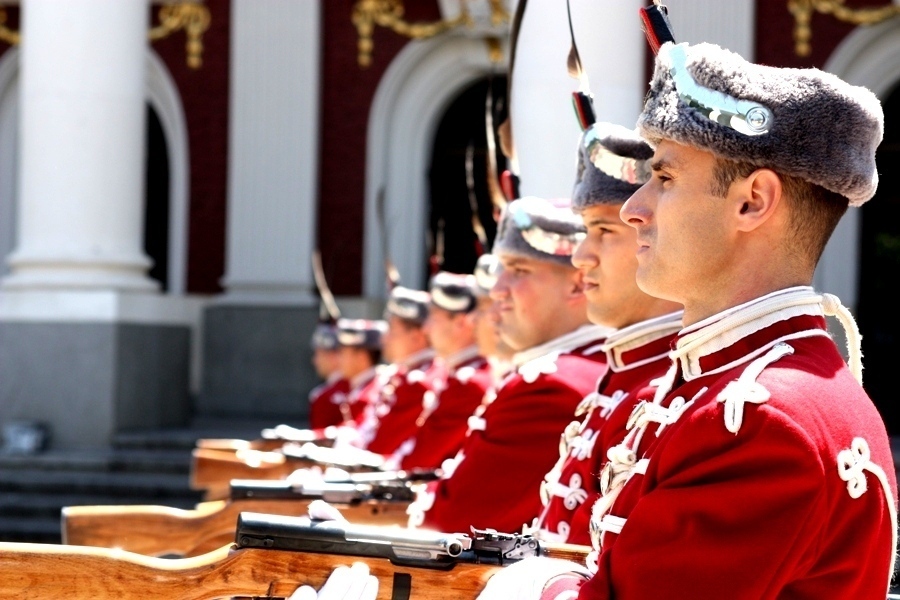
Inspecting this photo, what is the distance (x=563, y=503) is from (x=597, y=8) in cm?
331

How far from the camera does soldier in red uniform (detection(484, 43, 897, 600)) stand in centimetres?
183

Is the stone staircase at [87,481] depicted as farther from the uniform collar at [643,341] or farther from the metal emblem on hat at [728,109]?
the metal emblem on hat at [728,109]

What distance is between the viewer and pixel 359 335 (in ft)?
31.6

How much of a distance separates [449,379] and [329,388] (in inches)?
166

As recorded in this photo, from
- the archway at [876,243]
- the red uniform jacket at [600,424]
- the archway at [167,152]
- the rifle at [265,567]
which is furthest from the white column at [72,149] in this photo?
the rifle at [265,567]

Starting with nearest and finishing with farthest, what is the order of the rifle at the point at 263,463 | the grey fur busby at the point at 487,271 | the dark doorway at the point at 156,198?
the grey fur busby at the point at 487,271
the rifle at the point at 263,463
the dark doorway at the point at 156,198

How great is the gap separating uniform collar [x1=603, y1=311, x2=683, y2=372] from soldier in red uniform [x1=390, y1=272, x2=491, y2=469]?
7.26 ft

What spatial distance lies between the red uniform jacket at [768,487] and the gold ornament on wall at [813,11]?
8.75 meters

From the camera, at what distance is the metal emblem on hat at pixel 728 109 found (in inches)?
79.0

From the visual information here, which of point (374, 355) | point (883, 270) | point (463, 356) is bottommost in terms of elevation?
point (374, 355)

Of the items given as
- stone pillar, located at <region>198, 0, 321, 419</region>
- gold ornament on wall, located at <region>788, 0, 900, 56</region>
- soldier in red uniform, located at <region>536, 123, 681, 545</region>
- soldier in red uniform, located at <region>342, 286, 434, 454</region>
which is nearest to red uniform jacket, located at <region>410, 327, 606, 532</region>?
soldier in red uniform, located at <region>536, 123, 681, 545</region>

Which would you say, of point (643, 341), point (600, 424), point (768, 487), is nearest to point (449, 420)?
point (643, 341)

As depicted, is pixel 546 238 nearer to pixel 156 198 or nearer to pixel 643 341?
pixel 643 341

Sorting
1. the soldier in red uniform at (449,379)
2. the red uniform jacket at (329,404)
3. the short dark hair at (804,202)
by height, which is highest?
the short dark hair at (804,202)
